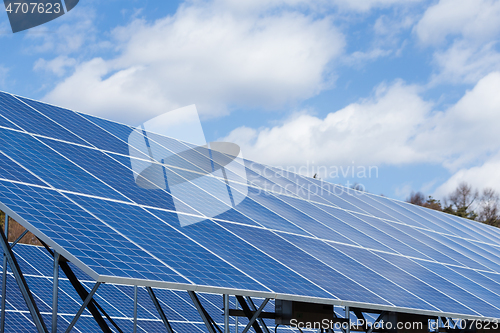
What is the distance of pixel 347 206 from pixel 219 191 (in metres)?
8.62

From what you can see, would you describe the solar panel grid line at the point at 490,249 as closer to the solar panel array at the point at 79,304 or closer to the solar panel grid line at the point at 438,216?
the solar panel grid line at the point at 438,216

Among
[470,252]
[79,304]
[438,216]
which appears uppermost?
[438,216]

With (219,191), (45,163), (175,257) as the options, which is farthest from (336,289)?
(45,163)

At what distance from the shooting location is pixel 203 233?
43.8 feet

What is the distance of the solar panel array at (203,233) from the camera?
413 inches

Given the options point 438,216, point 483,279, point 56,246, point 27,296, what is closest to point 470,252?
point 483,279

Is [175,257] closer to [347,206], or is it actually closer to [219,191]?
[219,191]

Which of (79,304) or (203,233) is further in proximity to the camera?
(79,304)

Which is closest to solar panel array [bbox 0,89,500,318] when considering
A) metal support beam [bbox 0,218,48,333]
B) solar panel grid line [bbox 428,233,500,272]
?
solar panel grid line [bbox 428,233,500,272]

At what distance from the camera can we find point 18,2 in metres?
16.8

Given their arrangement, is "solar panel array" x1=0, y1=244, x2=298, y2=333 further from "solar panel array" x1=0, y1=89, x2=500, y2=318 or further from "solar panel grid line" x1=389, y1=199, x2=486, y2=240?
"solar panel grid line" x1=389, y1=199, x2=486, y2=240

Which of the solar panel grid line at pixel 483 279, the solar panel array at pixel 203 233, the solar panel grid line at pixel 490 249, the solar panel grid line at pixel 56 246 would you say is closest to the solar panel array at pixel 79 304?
the solar panel array at pixel 203 233

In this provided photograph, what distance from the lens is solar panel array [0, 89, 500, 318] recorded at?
34.4 feet

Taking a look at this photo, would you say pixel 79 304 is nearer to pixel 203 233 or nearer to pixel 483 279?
pixel 203 233
